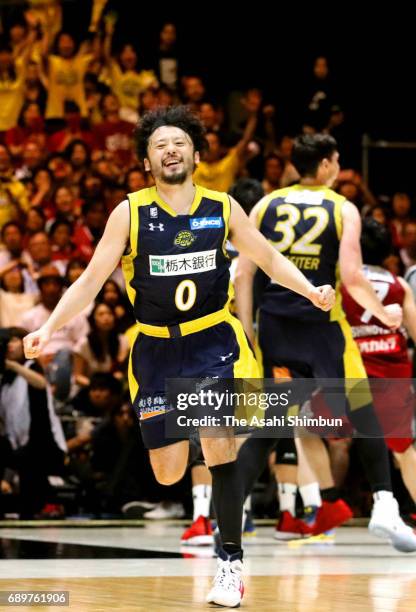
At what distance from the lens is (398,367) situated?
27.9ft

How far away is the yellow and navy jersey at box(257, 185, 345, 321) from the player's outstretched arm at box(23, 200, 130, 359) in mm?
1982

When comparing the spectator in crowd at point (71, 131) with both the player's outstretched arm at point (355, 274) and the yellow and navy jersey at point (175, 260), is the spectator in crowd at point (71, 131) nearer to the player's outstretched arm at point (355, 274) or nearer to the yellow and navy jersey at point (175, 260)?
the player's outstretched arm at point (355, 274)

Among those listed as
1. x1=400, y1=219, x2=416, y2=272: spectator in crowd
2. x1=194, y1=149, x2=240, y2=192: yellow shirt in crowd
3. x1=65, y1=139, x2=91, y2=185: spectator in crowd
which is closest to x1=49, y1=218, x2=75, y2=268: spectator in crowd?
x1=65, y1=139, x2=91, y2=185: spectator in crowd

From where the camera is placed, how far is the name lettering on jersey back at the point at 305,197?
301 inches

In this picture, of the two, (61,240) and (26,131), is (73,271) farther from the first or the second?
(26,131)

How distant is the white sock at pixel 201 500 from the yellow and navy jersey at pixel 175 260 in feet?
9.65

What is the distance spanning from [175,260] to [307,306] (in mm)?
2047

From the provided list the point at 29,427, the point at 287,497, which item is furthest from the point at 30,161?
the point at 287,497

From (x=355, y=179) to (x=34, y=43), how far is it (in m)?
4.09

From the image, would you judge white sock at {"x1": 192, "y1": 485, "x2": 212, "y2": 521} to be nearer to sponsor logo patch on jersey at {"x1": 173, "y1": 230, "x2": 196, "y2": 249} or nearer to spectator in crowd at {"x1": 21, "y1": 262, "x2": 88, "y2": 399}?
spectator in crowd at {"x1": 21, "y1": 262, "x2": 88, "y2": 399}

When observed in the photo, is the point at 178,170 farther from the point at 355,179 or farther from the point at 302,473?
the point at 355,179

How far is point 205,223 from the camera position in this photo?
5.74 metres

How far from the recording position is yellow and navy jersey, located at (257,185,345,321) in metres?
7.54

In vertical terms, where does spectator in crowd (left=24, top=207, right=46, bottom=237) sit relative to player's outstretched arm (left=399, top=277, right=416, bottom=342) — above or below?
above
